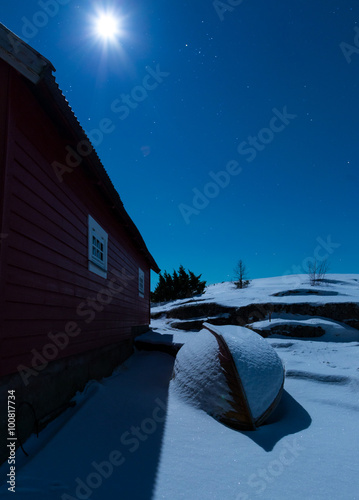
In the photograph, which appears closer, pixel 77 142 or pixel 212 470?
pixel 212 470

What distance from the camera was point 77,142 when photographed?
4.59 metres

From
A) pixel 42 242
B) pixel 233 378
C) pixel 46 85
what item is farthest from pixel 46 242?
pixel 233 378

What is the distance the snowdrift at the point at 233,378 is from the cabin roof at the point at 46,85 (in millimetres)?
3743

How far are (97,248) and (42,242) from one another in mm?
2626

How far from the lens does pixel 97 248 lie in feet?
21.5

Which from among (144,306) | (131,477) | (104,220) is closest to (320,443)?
(131,477)


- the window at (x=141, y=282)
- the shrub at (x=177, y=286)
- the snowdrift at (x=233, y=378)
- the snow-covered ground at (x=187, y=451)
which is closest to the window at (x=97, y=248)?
the snow-covered ground at (x=187, y=451)

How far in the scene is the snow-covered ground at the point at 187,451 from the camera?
8.67 ft

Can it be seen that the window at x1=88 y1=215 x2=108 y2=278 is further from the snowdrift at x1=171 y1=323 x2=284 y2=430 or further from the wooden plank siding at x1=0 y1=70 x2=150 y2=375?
the snowdrift at x1=171 y1=323 x2=284 y2=430

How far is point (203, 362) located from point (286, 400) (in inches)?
61.7

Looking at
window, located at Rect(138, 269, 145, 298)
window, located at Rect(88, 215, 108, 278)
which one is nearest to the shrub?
window, located at Rect(138, 269, 145, 298)

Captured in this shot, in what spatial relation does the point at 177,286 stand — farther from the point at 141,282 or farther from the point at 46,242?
the point at 46,242

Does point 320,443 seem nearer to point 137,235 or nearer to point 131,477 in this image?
point 131,477

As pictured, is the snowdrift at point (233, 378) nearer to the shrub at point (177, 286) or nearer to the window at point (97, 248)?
the window at point (97, 248)
